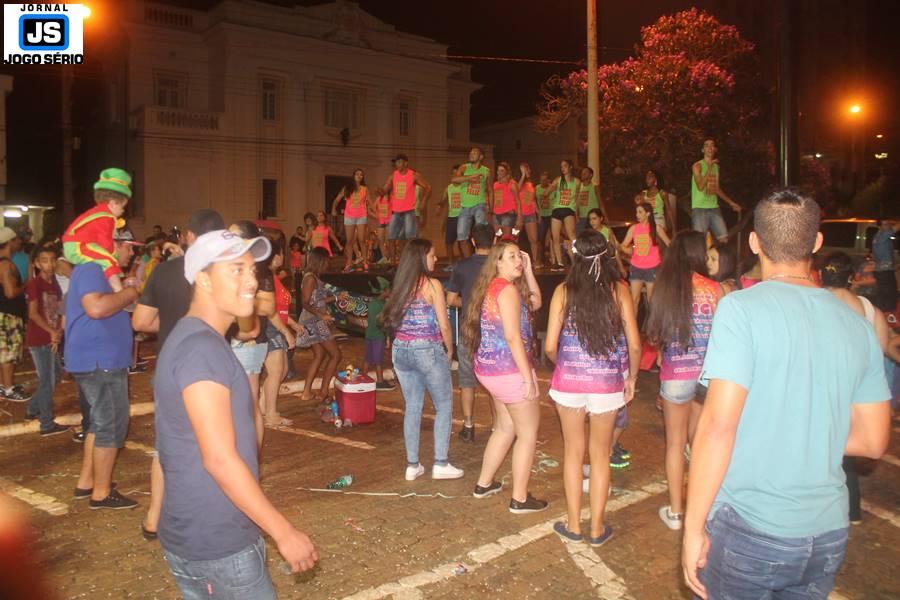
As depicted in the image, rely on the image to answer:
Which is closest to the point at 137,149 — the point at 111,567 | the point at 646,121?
the point at 646,121

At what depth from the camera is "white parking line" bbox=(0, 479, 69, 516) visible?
5.61m

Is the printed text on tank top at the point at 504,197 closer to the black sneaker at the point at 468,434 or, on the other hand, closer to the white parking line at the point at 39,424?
the black sneaker at the point at 468,434

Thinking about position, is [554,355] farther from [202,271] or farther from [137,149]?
[137,149]

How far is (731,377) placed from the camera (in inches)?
90.0

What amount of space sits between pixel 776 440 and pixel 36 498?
19.1ft

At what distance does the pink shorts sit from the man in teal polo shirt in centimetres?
285

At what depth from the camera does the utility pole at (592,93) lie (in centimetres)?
1512

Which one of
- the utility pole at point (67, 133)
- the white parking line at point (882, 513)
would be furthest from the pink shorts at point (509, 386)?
the utility pole at point (67, 133)

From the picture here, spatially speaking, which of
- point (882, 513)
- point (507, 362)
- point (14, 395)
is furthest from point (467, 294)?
point (14, 395)

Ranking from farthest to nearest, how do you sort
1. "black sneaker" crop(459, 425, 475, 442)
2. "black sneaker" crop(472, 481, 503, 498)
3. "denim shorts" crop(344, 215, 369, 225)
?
"denim shorts" crop(344, 215, 369, 225) < "black sneaker" crop(459, 425, 475, 442) < "black sneaker" crop(472, 481, 503, 498)

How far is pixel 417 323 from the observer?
5996 mm

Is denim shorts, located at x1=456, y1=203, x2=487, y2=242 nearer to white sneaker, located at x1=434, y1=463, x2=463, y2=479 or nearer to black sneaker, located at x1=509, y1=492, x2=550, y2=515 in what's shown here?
white sneaker, located at x1=434, y1=463, x2=463, y2=479

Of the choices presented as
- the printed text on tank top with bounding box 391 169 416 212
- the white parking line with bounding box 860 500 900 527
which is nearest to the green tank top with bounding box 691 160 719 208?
the printed text on tank top with bounding box 391 169 416 212

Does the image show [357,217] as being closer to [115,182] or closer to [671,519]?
[115,182]
